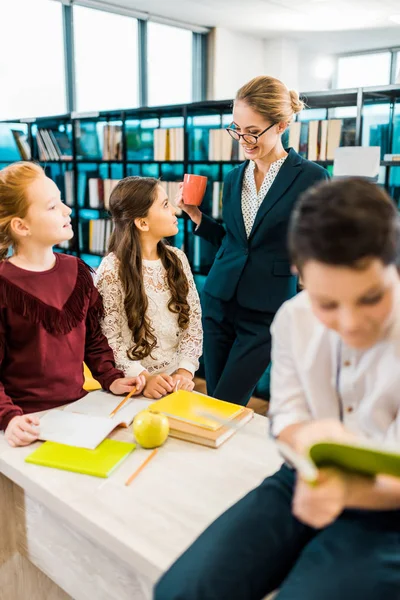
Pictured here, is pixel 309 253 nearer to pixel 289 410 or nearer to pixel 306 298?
pixel 306 298

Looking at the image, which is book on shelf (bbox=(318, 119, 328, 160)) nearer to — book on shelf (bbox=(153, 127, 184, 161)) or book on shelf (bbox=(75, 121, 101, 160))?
book on shelf (bbox=(153, 127, 184, 161))

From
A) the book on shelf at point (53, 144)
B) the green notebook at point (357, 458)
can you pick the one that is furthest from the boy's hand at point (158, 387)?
the book on shelf at point (53, 144)

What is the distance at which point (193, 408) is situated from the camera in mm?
1363

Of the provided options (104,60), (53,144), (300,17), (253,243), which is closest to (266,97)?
(253,243)

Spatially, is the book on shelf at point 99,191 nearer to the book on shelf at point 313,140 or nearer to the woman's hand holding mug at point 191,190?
the book on shelf at point 313,140

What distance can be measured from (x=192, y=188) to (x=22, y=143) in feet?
11.3

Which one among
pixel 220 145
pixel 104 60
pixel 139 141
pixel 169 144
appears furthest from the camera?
pixel 104 60

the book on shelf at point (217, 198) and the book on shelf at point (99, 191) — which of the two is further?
the book on shelf at point (99, 191)

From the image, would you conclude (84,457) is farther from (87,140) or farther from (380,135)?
(87,140)

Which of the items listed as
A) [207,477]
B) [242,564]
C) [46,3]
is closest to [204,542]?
[242,564]

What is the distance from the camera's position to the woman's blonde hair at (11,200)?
151 cm

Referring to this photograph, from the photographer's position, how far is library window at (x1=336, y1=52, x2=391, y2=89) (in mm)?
7715

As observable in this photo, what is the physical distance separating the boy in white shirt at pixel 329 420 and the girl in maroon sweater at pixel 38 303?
659mm

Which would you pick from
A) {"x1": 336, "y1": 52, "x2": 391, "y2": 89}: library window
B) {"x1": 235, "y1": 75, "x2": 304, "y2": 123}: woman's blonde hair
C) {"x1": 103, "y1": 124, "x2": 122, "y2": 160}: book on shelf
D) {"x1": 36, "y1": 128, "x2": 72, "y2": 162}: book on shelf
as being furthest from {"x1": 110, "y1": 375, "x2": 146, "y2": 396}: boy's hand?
{"x1": 336, "y1": 52, "x2": 391, "y2": 89}: library window
